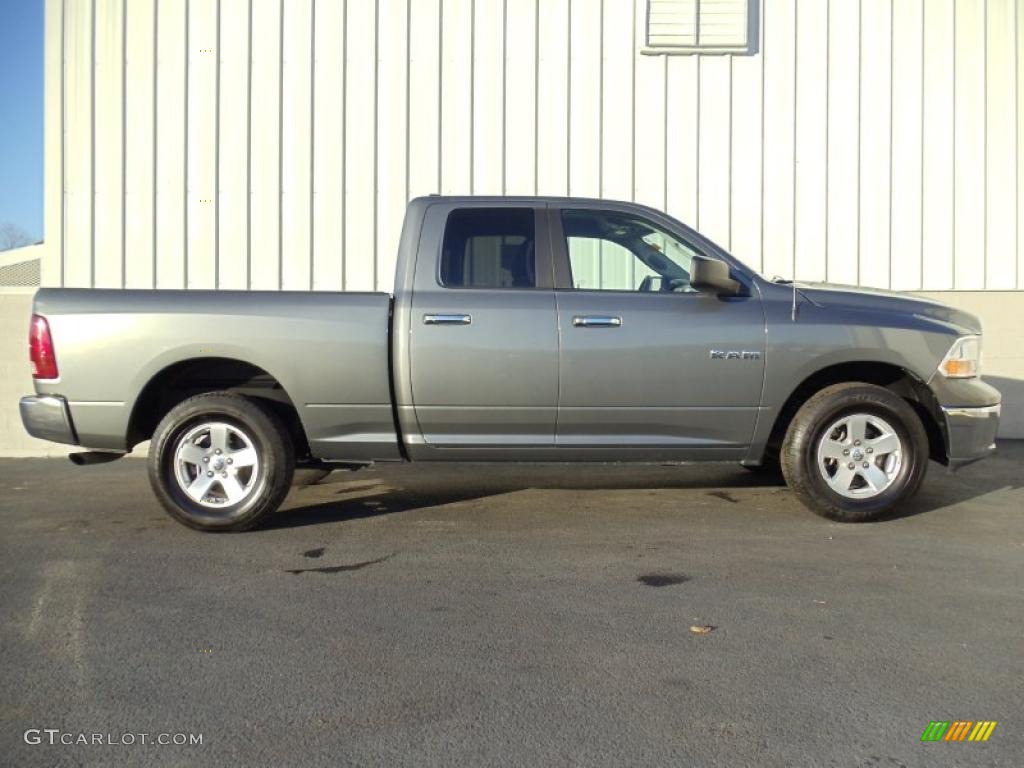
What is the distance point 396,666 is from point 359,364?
2221 mm

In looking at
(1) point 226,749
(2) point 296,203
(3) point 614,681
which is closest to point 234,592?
(1) point 226,749

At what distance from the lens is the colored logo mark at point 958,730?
2.60 m

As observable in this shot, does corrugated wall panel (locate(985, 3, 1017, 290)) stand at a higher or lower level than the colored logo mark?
higher

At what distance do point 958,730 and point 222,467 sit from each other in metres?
3.95

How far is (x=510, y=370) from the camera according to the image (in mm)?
5016

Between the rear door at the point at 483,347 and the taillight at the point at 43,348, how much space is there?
2.06 metres

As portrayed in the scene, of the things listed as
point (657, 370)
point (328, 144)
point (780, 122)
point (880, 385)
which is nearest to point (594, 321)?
point (657, 370)

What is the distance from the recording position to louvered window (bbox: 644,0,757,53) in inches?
344

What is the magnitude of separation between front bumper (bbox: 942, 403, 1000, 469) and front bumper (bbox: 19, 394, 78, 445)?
5165mm

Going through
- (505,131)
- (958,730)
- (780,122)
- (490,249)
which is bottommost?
(958,730)

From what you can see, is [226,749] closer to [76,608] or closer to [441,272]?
[76,608]

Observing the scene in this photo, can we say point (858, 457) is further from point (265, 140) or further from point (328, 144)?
point (265, 140)

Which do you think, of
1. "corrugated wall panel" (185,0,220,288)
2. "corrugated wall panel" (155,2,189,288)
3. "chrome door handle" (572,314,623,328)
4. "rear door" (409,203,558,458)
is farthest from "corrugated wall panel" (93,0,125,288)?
"chrome door handle" (572,314,623,328)

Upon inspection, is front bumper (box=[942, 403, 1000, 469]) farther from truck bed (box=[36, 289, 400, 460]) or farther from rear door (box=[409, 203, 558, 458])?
truck bed (box=[36, 289, 400, 460])
